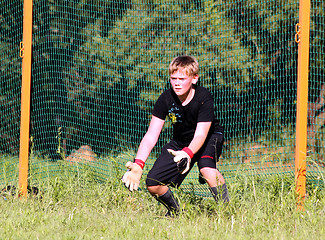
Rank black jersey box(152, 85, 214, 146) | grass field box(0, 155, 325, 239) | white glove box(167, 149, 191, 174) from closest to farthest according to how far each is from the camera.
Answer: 1. grass field box(0, 155, 325, 239)
2. white glove box(167, 149, 191, 174)
3. black jersey box(152, 85, 214, 146)

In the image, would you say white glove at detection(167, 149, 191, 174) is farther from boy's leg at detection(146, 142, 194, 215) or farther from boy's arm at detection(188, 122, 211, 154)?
boy's leg at detection(146, 142, 194, 215)

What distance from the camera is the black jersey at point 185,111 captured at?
4.74 metres

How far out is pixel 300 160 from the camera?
4.98 meters

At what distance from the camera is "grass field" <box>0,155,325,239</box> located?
396 cm

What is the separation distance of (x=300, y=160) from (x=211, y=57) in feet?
18.9


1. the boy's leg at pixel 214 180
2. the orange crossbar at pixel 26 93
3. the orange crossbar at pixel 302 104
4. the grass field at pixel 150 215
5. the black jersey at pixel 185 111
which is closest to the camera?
the grass field at pixel 150 215

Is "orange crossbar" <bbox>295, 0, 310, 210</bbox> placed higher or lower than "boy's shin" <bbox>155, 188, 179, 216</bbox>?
higher

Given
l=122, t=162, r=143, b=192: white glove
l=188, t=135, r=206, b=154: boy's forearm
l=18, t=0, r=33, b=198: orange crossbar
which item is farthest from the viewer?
l=18, t=0, r=33, b=198: orange crossbar

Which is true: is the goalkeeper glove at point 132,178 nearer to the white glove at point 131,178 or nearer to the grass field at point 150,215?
the white glove at point 131,178

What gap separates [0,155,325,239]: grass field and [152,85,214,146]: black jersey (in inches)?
24.8

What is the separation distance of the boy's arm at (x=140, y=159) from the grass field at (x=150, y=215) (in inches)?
14.6

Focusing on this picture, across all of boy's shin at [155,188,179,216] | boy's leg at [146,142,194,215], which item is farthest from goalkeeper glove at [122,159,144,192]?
boy's shin at [155,188,179,216]

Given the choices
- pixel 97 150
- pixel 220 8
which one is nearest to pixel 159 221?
pixel 97 150

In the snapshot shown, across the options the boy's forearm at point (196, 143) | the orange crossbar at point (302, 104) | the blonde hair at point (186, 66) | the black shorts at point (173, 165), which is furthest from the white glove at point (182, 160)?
the orange crossbar at point (302, 104)
